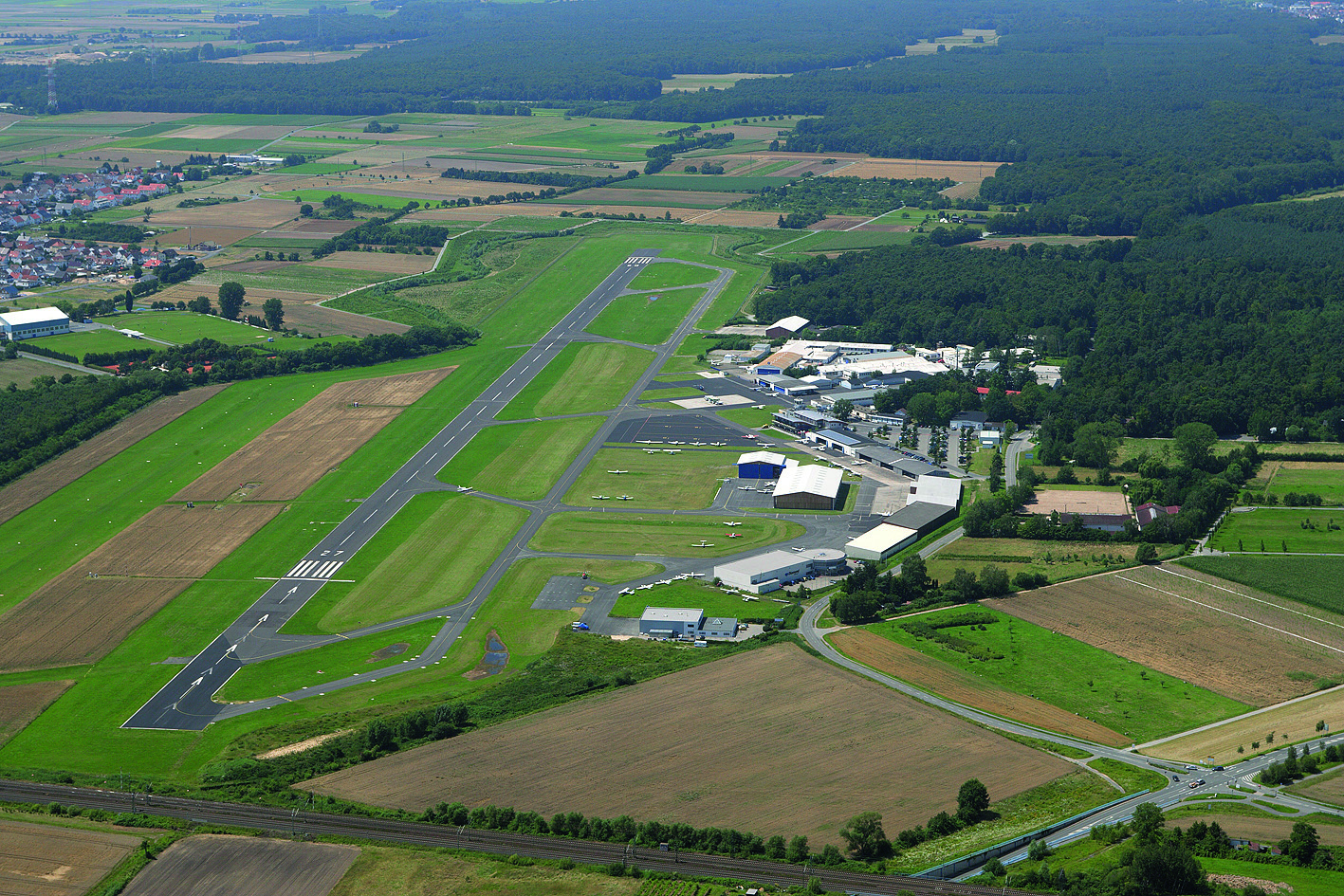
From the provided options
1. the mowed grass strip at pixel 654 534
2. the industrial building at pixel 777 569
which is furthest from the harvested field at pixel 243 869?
the mowed grass strip at pixel 654 534

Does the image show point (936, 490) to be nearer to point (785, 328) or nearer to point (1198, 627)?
point (1198, 627)

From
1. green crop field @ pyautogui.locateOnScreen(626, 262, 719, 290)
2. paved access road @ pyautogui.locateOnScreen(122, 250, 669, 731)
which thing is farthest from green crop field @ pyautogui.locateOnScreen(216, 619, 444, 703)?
green crop field @ pyautogui.locateOnScreen(626, 262, 719, 290)

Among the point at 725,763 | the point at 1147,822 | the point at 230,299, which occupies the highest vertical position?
the point at 230,299

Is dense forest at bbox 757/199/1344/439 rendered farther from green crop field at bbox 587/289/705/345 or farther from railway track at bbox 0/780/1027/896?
railway track at bbox 0/780/1027/896

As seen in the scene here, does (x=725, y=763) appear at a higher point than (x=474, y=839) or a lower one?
higher

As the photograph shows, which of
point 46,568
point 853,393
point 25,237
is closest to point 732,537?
point 853,393

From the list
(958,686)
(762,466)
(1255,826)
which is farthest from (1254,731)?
(762,466)
